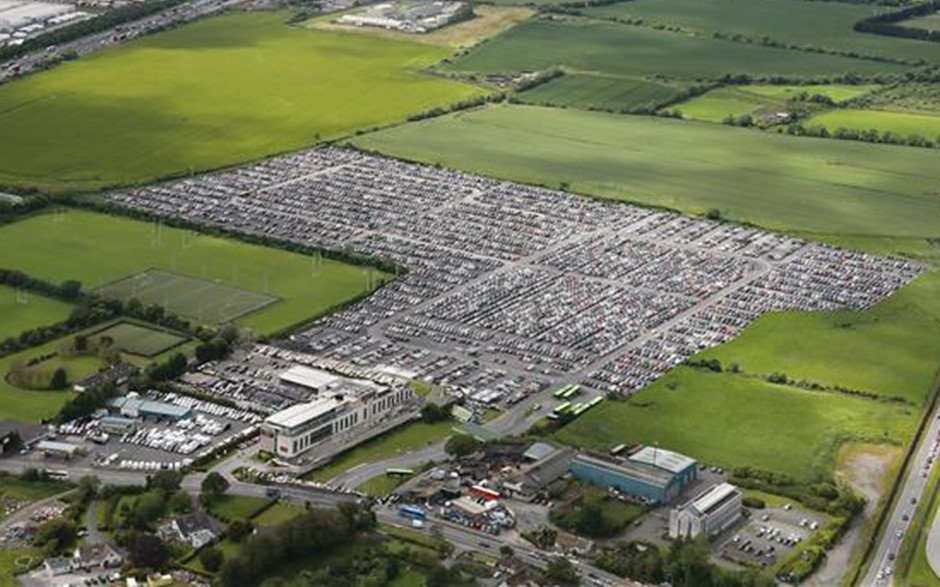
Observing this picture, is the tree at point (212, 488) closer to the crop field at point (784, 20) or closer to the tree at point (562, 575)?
the tree at point (562, 575)

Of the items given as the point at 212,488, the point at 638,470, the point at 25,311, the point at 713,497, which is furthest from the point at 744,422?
the point at 25,311

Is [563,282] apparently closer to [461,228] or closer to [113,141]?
[461,228]

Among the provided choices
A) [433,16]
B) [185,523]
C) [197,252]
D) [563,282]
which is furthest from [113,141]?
[185,523]

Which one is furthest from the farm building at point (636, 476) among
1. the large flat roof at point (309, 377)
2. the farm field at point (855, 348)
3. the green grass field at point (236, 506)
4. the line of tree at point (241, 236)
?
the line of tree at point (241, 236)

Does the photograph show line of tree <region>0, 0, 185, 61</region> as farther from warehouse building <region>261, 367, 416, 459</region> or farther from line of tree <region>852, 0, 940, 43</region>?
warehouse building <region>261, 367, 416, 459</region>

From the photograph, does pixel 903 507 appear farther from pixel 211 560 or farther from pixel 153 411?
pixel 153 411

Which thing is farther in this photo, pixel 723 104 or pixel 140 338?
pixel 723 104
